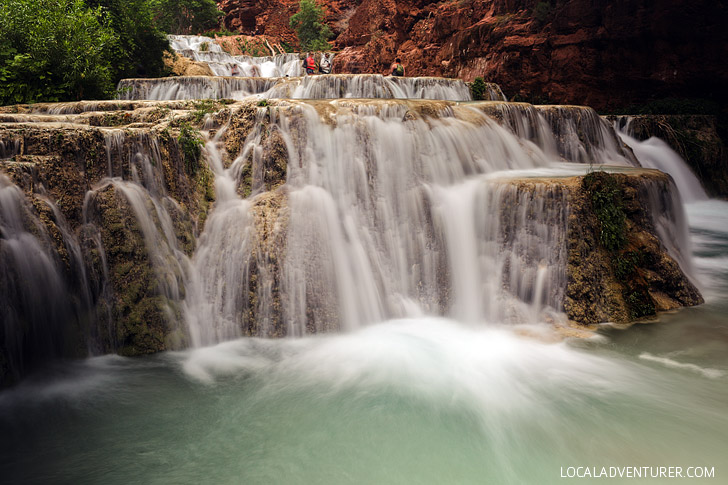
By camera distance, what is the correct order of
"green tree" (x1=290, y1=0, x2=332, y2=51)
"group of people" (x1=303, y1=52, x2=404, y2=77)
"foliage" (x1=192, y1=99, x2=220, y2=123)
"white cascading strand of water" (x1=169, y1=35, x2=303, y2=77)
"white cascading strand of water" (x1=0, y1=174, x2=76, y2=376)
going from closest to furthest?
"white cascading strand of water" (x1=0, y1=174, x2=76, y2=376)
"foliage" (x1=192, y1=99, x2=220, y2=123)
"group of people" (x1=303, y1=52, x2=404, y2=77)
"white cascading strand of water" (x1=169, y1=35, x2=303, y2=77)
"green tree" (x1=290, y1=0, x2=332, y2=51)

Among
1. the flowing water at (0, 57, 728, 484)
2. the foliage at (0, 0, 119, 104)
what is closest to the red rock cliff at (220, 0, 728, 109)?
the flowing water at (0, 57, 728, 484)

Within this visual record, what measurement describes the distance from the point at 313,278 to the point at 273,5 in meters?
36.4

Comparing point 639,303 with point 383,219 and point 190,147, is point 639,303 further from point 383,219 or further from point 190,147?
point 190,147

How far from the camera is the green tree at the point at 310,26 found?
2938cm

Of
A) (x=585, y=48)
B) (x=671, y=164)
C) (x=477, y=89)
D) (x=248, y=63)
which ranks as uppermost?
(x=248, y=63)

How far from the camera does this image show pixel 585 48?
48.0ft

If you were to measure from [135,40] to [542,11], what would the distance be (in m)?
16.0

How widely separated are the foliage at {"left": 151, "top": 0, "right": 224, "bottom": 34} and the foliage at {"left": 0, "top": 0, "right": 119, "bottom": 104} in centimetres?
2634

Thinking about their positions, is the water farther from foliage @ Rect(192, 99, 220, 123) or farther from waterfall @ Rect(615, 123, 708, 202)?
waterfall @ Rect(615, 123, 708, 202)

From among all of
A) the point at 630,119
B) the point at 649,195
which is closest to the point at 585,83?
the point at 630,119

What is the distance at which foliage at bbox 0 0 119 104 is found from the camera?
27.5 feet

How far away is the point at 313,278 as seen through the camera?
5.77 metres

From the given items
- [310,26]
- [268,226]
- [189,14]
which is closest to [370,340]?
[268,226]

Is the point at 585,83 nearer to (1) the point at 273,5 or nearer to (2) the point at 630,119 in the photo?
(2) the point at 630,119
